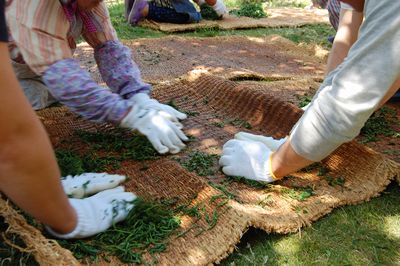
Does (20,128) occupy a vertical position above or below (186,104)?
above

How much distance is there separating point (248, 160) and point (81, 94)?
0.61 metres

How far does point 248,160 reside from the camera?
1.49 meters

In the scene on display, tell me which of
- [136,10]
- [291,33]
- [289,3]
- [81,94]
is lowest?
[289,3]

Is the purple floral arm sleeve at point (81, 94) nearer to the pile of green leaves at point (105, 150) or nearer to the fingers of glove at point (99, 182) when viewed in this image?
the pile of green leaves at point (105, 150)

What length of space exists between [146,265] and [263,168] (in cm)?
53

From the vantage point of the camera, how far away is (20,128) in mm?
887

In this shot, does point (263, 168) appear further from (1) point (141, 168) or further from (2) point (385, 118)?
(2) point (385, 118)

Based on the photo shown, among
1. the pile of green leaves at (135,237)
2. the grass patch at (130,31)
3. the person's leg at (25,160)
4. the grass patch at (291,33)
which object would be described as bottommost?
the grass patch at (291,33)

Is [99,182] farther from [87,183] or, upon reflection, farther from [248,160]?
[248,160]

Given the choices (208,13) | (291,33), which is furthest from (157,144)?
(208,13)

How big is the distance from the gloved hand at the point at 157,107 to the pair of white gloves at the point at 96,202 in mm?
419

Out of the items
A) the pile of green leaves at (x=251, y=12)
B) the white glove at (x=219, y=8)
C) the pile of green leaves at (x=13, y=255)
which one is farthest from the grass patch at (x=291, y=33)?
the pile of green leaves at (x=13, y=255)

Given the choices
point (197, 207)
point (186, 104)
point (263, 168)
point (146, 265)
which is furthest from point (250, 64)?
point (146, 265)

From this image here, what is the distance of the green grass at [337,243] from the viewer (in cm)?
119
